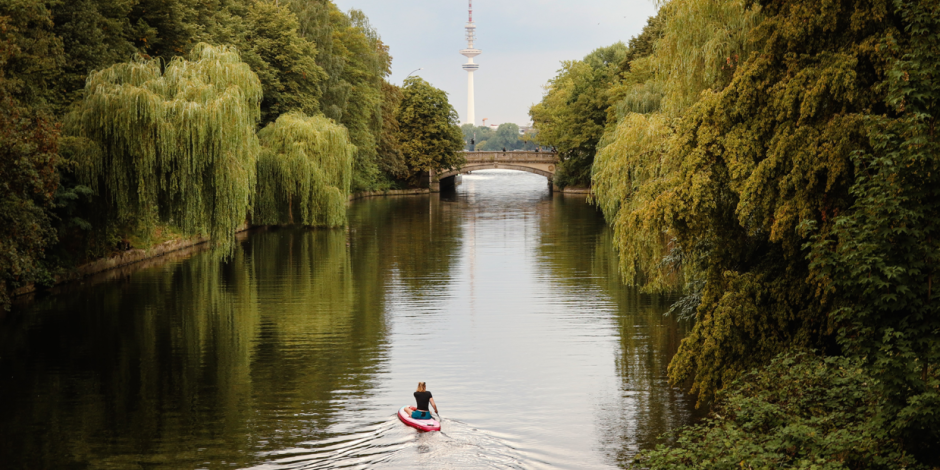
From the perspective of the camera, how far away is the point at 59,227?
2552 centimetres

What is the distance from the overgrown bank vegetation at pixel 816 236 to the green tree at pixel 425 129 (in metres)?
69.2

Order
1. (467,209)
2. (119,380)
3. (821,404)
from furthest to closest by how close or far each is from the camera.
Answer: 1. (467,209)
2. (119,380)
3. (821,404)

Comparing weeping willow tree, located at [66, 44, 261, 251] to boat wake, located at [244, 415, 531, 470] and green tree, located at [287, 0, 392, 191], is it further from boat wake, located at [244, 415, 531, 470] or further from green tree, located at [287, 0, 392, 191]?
green tree, located at [287, 0, 392, 191]

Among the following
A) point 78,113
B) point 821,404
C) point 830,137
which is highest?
point 78,113

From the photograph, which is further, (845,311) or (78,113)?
(78,113)

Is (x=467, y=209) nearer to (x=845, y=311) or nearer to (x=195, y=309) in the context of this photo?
(x=195, y=309)

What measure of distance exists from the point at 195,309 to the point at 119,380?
7.35 metres

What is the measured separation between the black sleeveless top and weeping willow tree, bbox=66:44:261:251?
52.5ft

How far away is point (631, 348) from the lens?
19.5m

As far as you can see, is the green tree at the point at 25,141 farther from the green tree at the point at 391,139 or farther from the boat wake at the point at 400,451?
the green tree at the point at 391,139

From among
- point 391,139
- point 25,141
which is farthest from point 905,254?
point 391,139

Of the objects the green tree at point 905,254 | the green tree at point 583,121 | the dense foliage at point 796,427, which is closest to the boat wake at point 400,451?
the dense foliage at point 796,427

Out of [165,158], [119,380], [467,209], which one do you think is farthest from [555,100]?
[119,380]

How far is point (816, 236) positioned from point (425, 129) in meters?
76.8
